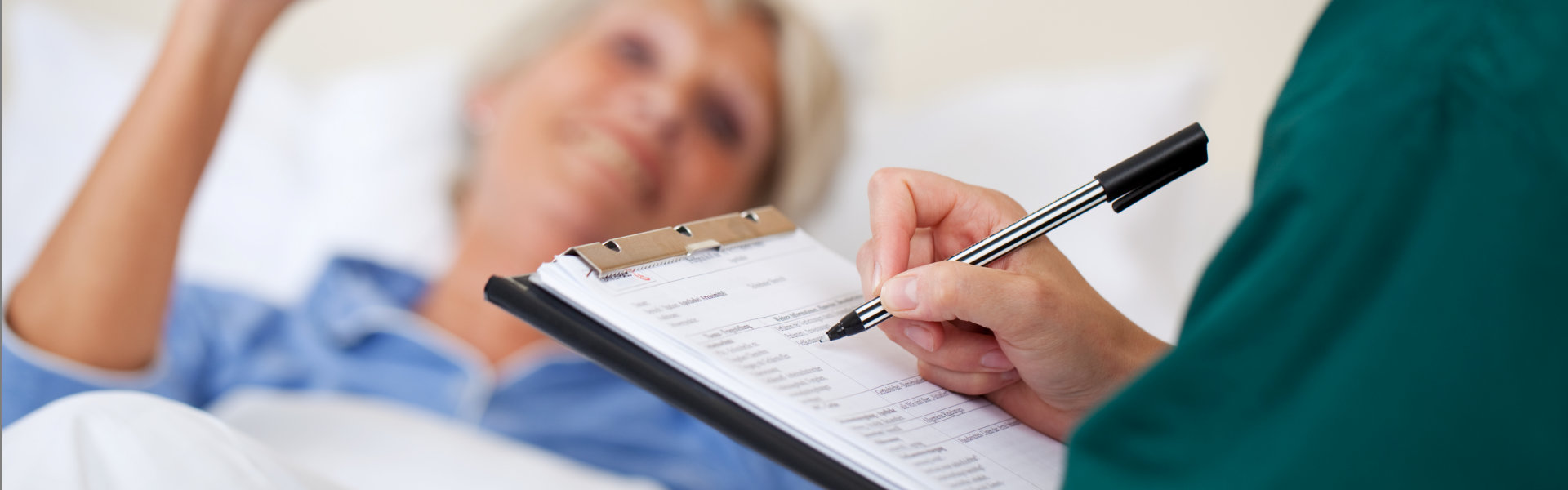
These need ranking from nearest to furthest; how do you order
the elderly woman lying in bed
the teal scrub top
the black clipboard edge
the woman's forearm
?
the teal scrub top → the black clipboard edge → the woman's forearm → the elderly woman lying in bed

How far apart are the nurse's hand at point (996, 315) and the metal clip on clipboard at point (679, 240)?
0.08 metres

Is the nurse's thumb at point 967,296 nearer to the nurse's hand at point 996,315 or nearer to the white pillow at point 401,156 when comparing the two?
the nurse's hand at point 996,315

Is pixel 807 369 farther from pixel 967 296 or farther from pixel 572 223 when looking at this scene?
pixel 572 223

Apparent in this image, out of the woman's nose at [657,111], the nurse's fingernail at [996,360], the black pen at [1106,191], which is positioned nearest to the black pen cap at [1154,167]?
the black pen at [1106,191]

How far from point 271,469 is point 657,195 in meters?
0.70

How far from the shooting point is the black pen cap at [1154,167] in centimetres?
54

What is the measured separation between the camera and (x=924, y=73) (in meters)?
1.53

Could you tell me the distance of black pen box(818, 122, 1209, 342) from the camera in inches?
21.4

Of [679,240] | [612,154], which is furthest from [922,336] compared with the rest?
[612,154]

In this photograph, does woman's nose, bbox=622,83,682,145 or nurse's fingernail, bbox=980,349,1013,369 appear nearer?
nurse's fingernail, bbox=980,349,1013,369

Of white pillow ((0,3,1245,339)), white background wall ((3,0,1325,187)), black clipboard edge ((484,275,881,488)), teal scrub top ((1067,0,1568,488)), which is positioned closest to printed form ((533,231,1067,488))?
black clipboard edge ((484,275,881,488))

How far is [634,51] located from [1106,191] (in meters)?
0.84

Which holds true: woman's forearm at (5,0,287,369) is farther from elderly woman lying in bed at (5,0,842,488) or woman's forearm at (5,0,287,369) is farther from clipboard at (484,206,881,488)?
clipboard at (484,206,881,488)

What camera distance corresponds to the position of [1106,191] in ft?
1.78
